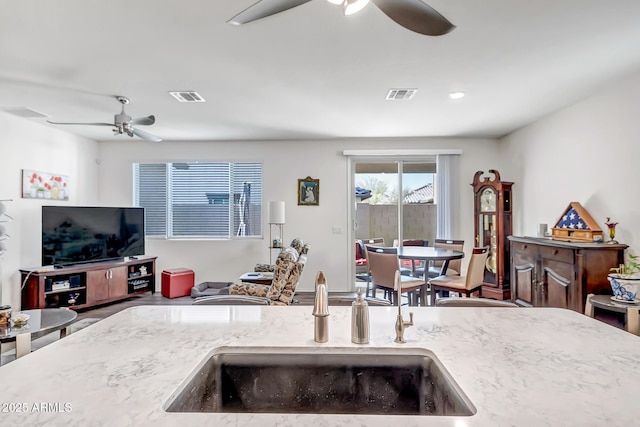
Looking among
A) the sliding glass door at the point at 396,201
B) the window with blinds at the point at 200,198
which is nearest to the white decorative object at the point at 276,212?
the window with blinds at the point at 200,198

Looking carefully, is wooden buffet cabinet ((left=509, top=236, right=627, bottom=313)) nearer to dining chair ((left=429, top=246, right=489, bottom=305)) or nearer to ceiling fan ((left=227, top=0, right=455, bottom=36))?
dining chair ((left=429, top=246, right=489, bottom=305))

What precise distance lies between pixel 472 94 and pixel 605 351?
3008mm

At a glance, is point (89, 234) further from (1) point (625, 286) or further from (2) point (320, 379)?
(1) point (625, 286)

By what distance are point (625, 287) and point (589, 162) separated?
1535mm

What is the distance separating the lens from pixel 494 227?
4.76m

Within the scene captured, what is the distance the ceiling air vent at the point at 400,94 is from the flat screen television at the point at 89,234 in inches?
162

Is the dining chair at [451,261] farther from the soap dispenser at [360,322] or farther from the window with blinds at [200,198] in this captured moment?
the soap dispenser at [360,322]

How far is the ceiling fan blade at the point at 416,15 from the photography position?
1.43 metres

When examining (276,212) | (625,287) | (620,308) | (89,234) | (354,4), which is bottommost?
(620,308)

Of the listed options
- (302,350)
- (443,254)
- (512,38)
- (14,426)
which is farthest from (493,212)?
(14,426)

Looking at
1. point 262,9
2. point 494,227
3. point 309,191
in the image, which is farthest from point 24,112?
point 494,227

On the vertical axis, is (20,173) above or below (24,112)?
below

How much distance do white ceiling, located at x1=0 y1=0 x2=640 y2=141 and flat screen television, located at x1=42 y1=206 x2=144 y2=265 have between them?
4.17ft

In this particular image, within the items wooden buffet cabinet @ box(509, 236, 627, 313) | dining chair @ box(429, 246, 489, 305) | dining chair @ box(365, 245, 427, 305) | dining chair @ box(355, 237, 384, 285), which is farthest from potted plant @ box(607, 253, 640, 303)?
dining chair @ box(355, 237, 384, 285)
